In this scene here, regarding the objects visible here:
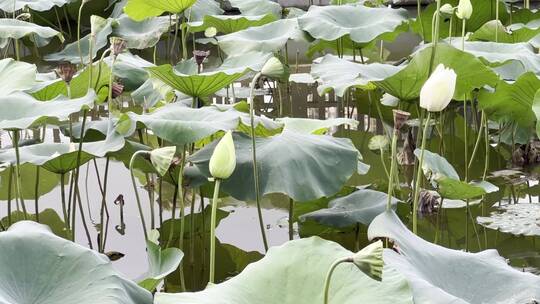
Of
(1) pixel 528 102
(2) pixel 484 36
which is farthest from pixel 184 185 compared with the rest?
(2) pixel 484 36

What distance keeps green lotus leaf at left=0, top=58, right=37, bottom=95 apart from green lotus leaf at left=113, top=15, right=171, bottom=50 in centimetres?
164

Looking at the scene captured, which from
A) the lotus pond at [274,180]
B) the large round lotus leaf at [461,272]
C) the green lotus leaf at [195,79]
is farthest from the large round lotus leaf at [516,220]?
the large round lotus leaf at [461,272]

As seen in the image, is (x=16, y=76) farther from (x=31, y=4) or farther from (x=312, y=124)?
(x=31, y=4)

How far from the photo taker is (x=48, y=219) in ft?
7.91

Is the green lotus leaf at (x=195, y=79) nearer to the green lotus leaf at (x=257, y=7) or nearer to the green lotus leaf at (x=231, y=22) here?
the green lotus leaf at (x=231, y=22)

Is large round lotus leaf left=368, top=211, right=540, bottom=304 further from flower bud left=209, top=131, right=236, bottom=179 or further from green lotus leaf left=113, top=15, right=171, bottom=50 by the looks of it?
green lotus leaf left=113, top=15, right=171, bottom=50

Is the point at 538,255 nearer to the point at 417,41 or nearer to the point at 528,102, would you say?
the point at 528,102

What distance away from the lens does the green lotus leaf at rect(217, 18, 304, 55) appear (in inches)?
115

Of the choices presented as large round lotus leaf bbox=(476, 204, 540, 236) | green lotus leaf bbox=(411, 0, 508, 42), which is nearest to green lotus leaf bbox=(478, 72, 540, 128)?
large round lotus leaf bbox=(476, 204, 540, 236)

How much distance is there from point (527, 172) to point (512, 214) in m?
0.41

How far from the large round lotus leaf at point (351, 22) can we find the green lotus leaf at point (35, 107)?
1218mm

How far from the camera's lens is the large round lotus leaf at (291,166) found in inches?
70.7

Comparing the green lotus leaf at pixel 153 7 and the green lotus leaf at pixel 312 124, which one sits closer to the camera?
the green lotus leaf at pixel 312 124

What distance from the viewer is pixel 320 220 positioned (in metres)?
2.00
